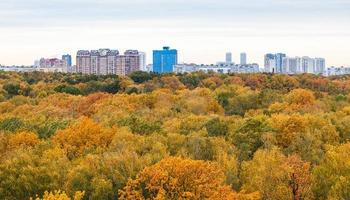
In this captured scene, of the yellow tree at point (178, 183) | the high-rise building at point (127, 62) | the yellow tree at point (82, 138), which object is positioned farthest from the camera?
the high-rise building at point (127, 62)

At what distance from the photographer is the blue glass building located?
7180 inches

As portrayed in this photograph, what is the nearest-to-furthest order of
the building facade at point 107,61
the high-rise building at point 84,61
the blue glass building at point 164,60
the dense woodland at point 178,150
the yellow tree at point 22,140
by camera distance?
the dense woodland at point 178,150, the yellow tree at point 22,140, the building facade at point 107,61, the high-rise building at point 84,61, the blue glass building at point 164,60

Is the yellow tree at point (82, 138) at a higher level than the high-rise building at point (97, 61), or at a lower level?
lower

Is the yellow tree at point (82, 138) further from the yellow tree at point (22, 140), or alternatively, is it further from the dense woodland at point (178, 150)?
the yellow tree at point (22, 140)

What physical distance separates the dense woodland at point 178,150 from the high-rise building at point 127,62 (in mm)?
87848

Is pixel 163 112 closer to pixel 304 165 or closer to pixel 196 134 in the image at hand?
pixel 196 134

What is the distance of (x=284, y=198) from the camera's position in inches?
1012

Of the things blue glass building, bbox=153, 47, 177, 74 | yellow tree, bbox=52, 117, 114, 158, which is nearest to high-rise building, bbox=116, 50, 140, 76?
blue glass building, bbox=153, 47, 177, 74

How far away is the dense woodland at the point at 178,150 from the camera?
2439cm

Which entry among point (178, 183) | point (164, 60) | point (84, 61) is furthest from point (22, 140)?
point (164, 60)

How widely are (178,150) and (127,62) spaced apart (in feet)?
405

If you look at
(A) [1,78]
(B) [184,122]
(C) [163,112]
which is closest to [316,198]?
(B) [184,122]

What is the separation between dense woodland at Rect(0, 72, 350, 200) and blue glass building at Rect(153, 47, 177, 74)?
11398 centimetres

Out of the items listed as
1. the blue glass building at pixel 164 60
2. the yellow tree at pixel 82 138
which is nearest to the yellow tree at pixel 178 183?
the yellow tree at pixel 82 138
